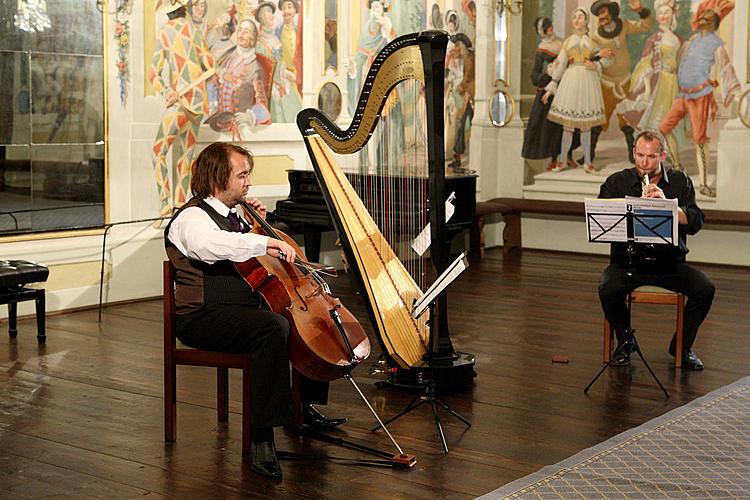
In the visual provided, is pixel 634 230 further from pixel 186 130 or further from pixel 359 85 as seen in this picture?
pixel 359 85

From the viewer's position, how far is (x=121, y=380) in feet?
18.1

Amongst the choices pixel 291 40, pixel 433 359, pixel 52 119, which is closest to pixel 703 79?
pixel 291 40

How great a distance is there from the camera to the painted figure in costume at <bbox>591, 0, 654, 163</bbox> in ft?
34.1

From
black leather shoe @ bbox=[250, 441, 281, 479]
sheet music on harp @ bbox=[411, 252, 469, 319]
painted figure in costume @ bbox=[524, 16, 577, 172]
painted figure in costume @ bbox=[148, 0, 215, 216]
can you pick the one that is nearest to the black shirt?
sheet music on harp @ bbox=[411, 252, 469, 319]

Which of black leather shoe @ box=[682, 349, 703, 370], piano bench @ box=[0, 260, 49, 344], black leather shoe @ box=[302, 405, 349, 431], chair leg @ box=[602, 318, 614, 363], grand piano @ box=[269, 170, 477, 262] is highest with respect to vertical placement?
grand piano @ box=[269, 170, 477, 262]

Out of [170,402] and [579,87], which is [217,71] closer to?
[579,87]

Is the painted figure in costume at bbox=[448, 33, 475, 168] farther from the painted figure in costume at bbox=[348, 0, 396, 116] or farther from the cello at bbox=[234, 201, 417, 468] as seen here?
the cello at bbox=[234, 201, 417, 468]

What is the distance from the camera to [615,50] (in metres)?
10.5

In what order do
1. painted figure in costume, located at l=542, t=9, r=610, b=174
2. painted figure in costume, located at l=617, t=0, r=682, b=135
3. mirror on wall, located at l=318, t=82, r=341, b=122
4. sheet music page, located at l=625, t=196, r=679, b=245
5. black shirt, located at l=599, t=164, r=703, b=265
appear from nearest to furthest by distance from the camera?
sheet music page, located at l=625, t=196, r=679, b=245, black shirt, located at l=599, t=164, r=703, b=265, mirror on wall, located at l=318, t=82, r=341, b=122, painted figure in costume, located at l=617, t=0, r=682, b=135, painted figure in costume, located at l=542, t=9, r=610, b=174

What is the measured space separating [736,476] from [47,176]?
494 centimetres

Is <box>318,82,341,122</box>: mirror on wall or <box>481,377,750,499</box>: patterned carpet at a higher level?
<box>318,82,341,122</box>: mirror on wall

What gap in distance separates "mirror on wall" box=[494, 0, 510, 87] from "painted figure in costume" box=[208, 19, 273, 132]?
10.5 ft

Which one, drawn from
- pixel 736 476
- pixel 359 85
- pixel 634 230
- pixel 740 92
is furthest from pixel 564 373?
pixel 740 92

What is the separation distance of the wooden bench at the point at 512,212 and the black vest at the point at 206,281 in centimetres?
609
